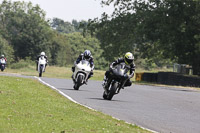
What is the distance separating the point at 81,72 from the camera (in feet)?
69.8

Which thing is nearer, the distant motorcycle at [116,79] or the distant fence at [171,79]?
the distant motorcycle at [116,79]

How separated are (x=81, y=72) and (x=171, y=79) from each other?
20.6 meters

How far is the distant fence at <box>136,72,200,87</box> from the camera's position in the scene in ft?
122

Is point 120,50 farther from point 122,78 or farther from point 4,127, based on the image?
point 4,127

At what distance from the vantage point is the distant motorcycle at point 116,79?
675 inches

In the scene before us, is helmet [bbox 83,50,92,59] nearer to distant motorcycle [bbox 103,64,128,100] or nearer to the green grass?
distant motorcycle [bbox 103,64,128,100]

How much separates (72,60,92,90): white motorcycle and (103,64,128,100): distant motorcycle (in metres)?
3.70

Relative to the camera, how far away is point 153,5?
49.5 metres

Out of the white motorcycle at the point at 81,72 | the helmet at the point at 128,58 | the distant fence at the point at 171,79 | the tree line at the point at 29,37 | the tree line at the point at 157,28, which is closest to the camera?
the helmet at the point at 128,58

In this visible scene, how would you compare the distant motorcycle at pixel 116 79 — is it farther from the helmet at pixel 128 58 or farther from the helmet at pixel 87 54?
the helmet at pixel 87 54

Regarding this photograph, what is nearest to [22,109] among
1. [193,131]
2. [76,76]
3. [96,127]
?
[96,127]

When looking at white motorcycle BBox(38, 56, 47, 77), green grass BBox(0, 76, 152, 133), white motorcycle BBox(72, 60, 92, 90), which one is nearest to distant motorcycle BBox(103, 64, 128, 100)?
white motorcycle BBox(72, 60, 92, 90)

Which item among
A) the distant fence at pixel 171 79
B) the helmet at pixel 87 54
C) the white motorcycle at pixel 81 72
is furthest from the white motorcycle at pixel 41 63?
the helmet at pixel 87 54

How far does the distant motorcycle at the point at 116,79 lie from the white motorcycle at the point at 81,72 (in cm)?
370
